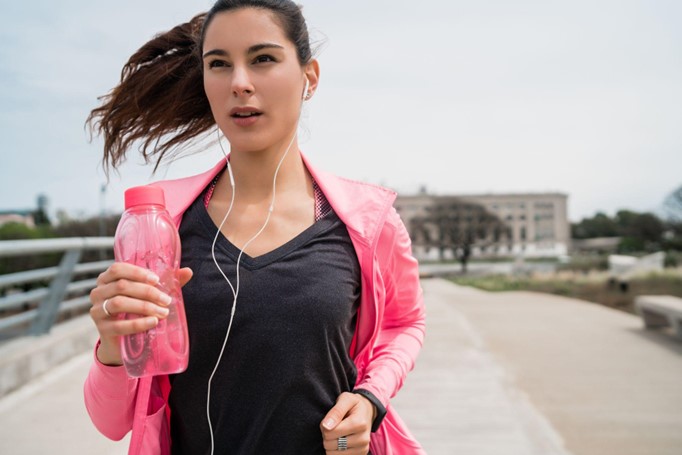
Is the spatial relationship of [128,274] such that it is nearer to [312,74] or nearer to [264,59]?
[264,59]

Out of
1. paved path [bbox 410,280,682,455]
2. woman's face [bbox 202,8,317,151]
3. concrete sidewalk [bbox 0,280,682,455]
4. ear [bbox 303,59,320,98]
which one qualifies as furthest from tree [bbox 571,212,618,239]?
woman's face [bbox 202,8,317,151]

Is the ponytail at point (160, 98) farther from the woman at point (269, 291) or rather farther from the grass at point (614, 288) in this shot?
the grass at point (614, 288)

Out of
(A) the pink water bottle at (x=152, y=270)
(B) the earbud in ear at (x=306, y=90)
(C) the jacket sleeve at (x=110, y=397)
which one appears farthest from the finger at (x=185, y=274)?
(B) the earbud in ear at (x=306, y=90)

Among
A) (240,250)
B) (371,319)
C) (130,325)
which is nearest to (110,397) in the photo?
(130,325)

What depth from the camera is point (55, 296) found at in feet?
17.0

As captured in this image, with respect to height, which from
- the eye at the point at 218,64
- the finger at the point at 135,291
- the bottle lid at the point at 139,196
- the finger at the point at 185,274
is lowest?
the finger at the point at 135,291

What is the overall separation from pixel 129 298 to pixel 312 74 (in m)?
0.81

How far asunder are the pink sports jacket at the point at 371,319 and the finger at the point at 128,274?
13.1 inches

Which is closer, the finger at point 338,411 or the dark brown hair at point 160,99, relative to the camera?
the finger at point 338,411

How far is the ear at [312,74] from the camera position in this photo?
1596 millimetres

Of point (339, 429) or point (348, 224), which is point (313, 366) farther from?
point (348, 224)

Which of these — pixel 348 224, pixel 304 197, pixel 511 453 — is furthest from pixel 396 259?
pixel 511 453

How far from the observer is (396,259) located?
1592 mm

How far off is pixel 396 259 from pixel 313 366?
37 centimetres
